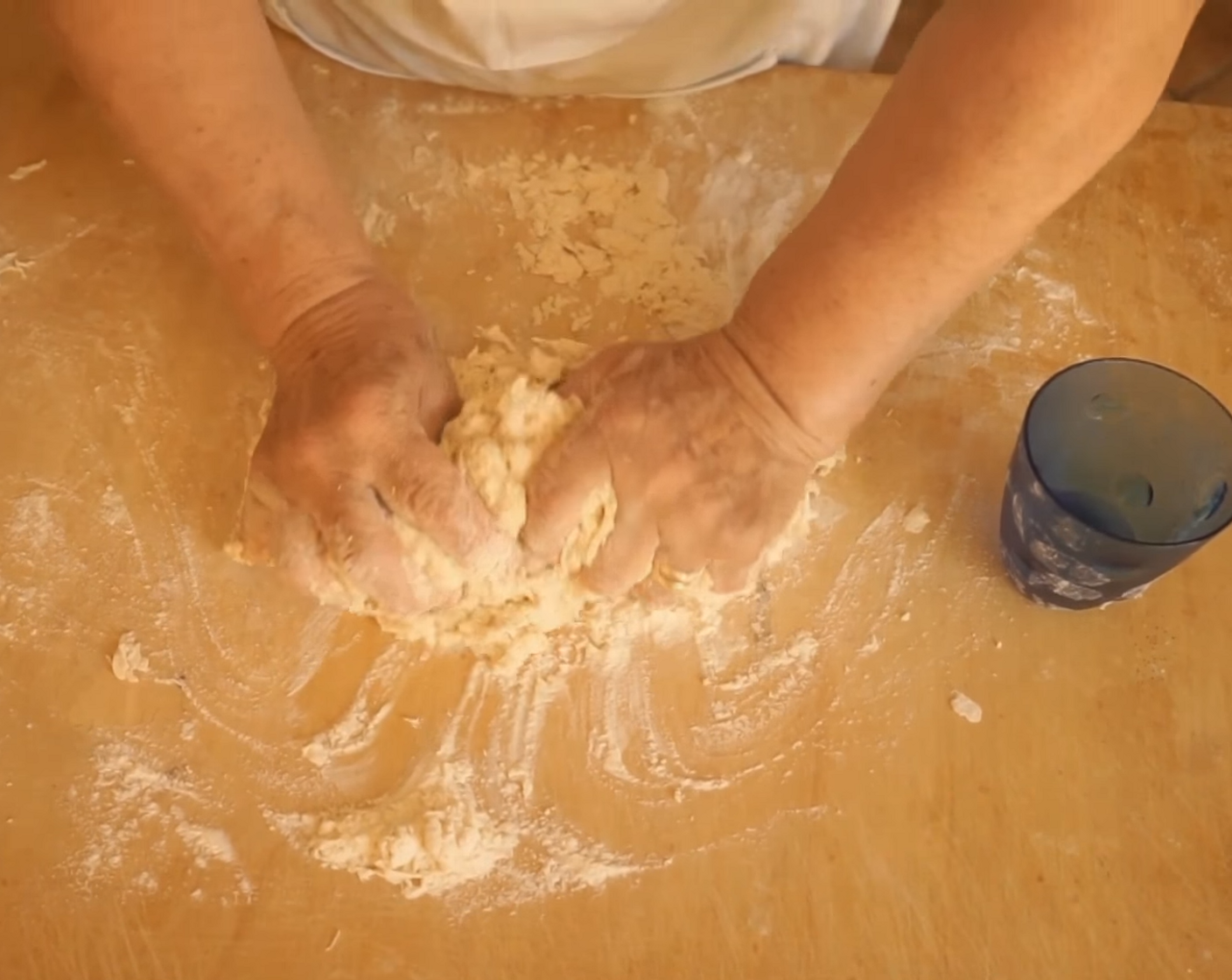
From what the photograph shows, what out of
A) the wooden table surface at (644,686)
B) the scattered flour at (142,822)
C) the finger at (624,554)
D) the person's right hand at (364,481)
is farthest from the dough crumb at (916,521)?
the scattered flour at (142,822)

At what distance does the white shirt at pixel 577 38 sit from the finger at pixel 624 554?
494mm

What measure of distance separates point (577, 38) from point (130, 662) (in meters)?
0.69

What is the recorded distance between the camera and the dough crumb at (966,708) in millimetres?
843

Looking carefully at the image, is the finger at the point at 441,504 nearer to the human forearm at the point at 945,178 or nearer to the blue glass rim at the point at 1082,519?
the human forearm at the point at 945,178

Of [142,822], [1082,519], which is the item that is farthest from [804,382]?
[142,822]

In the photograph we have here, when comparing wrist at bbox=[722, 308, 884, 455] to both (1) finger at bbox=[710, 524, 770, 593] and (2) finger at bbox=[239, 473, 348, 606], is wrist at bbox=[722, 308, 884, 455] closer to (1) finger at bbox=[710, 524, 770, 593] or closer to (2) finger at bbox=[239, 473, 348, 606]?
(1) finger at bbox=[710, 524, 770, 593]

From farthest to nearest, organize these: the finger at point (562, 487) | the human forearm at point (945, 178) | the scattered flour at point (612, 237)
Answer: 1. the scattered flour at point (612, 237)
2. the finger at point (562, 487)
3. the human forearm at point (945, 178)

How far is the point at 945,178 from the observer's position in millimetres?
784

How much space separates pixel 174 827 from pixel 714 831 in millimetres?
376

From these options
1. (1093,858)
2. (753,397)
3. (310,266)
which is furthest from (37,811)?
(1093,858)

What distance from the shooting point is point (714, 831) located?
31.5 inches

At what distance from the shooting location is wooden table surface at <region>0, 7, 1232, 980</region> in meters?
0.77

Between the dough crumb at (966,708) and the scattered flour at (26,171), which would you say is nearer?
the dough crumb at (966,708)

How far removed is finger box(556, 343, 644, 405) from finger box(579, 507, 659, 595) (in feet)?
0.32
